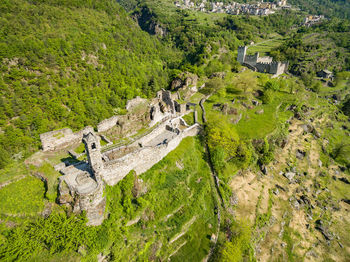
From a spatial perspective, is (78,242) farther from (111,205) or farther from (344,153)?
(344,153)

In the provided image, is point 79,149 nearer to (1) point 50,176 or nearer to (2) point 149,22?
(1) point 50,176

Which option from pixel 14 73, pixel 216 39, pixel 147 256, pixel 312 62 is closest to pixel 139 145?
pixel 147 256

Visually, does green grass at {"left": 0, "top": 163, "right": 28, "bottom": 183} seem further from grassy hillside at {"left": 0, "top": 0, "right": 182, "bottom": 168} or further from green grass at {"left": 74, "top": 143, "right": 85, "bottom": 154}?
green grass at {"left": 74, "top": 143, "right": 85, "bottom": 154}

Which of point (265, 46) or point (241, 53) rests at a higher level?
point (241, 53)

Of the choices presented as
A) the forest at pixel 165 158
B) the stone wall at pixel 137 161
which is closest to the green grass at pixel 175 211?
the forest at pixel 165 158

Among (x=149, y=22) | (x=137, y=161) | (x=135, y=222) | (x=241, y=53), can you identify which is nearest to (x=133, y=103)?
(x=137, y=161)

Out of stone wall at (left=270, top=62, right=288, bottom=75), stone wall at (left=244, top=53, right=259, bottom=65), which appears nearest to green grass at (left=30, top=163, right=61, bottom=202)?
stone wall at (left=270, top=62, right=288, bottom=75)
